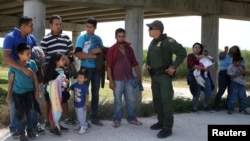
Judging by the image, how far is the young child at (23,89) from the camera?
5488 millimetres

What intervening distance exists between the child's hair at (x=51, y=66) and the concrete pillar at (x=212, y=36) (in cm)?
799

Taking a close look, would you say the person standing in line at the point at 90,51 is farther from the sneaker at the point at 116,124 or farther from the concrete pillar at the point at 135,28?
the concrete pillar at the point at 135,28

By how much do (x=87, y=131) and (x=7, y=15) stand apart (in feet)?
45.1

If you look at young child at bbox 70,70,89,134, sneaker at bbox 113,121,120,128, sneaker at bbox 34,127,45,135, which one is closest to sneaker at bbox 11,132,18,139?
sneaker at bbox 34,127,45,135

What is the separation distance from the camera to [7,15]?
18328 millimetres

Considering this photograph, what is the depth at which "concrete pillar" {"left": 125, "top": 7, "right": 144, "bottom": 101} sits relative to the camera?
10.6 m

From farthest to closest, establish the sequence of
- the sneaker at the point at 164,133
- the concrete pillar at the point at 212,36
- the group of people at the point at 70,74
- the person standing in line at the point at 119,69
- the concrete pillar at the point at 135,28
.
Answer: the concrete pillar at the point at 212,36
the concrete pillar at the point at 135,28
the person standing in line at the point at 119,69
the sneaker at the point at 164,133
the group of people at the point at 70,74

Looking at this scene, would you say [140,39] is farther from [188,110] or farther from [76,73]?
[76,73]

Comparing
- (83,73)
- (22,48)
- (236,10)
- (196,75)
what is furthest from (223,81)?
(22,48)

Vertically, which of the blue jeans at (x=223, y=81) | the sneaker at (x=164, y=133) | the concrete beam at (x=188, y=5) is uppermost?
the concrete beam at (x=188, y=5)

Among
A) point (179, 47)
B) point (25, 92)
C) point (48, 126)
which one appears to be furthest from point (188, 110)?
point (25, 92)

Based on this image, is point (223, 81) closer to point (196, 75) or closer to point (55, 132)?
point (196, 75)

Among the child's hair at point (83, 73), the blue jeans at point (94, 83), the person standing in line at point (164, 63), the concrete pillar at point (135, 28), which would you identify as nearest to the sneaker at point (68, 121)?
the blue jeans at point (94, 83)

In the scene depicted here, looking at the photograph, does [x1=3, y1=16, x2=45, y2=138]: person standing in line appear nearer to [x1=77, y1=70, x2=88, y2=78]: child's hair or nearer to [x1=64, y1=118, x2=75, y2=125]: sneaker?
[x1=77, y1=70, x2=88, y2=78]: child's hair
